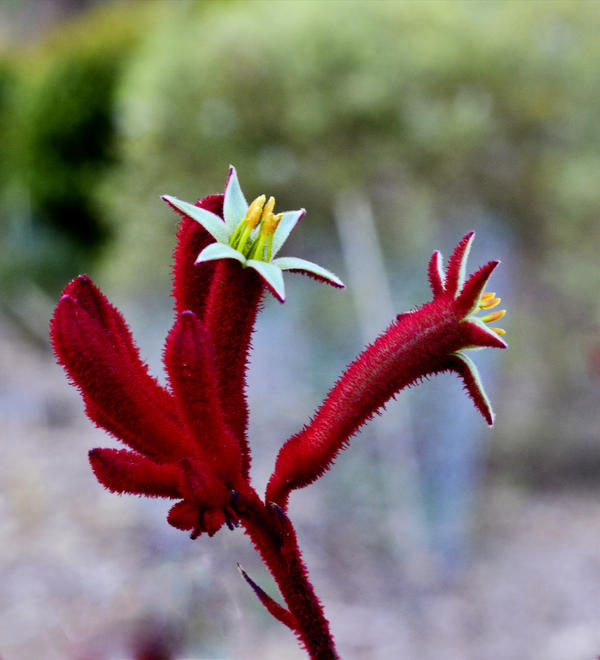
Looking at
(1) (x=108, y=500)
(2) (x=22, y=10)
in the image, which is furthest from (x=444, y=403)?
(2) (x=22, y=10)

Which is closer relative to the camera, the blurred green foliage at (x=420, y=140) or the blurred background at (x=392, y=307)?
the blurred background at (x=392, y=307)

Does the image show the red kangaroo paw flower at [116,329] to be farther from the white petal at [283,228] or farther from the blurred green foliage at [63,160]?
the blurred green foliage at [63,160]

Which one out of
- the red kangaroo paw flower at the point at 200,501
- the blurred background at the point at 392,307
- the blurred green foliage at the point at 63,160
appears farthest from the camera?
the blurred green foliage at the point at 63,160

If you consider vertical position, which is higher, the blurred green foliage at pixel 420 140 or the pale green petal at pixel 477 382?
the blurred green foliage at pixel 420 140

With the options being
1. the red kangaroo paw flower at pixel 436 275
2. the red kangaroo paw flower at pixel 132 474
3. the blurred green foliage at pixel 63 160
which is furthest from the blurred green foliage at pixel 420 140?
the red kangaroo paw flower at pixel 132 474

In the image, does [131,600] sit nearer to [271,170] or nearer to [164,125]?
[271,170]

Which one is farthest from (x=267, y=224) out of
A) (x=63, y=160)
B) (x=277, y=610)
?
(x=63, y=160)

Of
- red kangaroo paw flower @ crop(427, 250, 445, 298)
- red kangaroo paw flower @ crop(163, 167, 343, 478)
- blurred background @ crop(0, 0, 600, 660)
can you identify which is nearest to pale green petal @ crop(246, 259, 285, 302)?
red kangaroo paw flower @ crop(163, 167, 343, 478)
